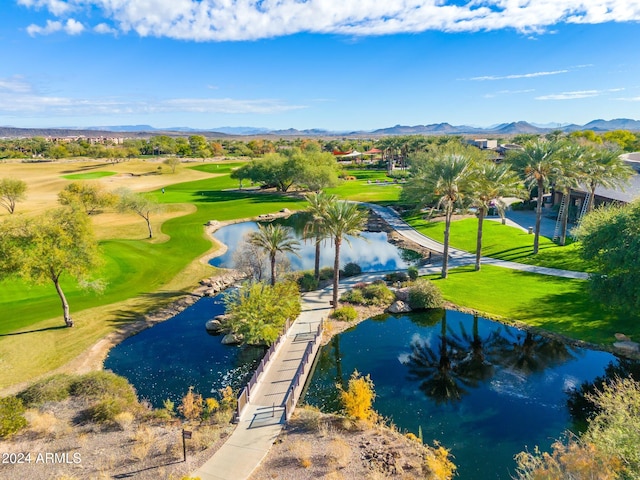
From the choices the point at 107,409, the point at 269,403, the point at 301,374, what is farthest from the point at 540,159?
the point at 107,409

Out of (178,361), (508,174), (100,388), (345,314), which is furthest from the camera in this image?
(508,174)

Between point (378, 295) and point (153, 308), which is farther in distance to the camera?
point (378, 295)

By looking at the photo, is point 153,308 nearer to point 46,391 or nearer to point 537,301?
point 46,391

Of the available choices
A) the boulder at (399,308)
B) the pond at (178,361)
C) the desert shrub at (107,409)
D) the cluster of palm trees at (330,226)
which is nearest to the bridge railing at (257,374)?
the pond at (178,361)

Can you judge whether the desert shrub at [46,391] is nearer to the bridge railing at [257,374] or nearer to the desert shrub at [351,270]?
the bridge railing at [257,374]

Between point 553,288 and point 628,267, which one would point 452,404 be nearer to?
point 628,267

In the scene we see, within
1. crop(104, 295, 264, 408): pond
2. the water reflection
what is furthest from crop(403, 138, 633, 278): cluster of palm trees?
crop(104, 295, 264, 408): pond

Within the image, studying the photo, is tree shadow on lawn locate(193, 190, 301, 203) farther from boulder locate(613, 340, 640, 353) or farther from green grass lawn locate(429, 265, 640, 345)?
boulder locate(613, 340, 640, 353)
